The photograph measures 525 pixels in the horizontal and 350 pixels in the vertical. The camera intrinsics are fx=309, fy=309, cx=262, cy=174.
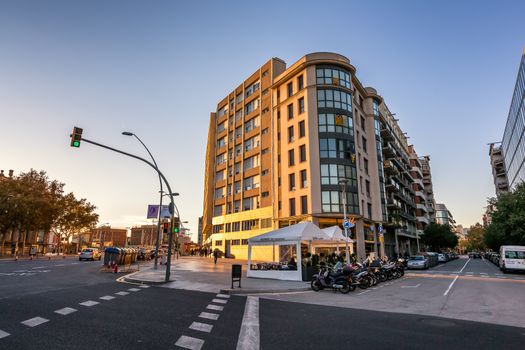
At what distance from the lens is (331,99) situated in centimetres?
3897

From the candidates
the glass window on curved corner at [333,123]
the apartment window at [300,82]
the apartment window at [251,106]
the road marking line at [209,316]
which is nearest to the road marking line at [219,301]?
the road marking line at [209,316]

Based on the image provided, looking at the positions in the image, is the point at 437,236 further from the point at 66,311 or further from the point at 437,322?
the point at 66,311

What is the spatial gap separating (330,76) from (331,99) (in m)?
3.28

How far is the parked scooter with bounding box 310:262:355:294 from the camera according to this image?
538 inches

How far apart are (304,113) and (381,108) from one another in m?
23.5

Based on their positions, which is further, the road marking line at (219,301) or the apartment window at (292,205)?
the apartment window at (292,205)

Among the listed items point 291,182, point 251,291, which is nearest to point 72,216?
point 291,182

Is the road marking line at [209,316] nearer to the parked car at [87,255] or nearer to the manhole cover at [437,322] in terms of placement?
the manhole cover at [437,322]

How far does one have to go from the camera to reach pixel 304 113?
39188 mm

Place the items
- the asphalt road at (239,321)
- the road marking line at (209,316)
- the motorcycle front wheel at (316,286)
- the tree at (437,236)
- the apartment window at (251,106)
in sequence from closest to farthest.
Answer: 1. the asphalt road at (239,321)
2. the road marking line at (209,316)
3. the motorcycle front wheel at (316,286)
4. the apartment window at (251,106)
5. the tree at (437,236)

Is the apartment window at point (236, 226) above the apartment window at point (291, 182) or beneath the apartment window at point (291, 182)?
beneath

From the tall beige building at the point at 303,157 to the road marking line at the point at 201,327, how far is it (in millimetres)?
26751

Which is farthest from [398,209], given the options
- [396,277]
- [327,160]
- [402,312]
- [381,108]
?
[402,312]

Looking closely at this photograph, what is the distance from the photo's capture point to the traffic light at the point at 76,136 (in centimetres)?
1314
